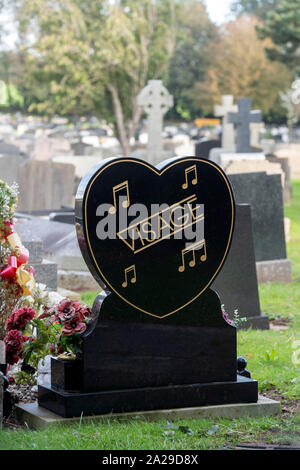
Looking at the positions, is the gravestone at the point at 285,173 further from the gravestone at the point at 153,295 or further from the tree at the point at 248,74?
the tree at the point at 248,74

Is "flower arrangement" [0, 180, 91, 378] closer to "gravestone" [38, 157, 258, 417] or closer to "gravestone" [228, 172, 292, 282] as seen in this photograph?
"gravestone" [38, 157, 258, 417]

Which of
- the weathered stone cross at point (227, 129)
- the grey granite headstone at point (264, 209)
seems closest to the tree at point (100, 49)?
the weathered stone cross at point (227, 129)

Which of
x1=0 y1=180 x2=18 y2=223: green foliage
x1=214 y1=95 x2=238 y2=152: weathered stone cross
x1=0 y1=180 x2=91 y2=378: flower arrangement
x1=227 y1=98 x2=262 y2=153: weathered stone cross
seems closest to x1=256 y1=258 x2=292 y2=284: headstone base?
x1=0 y1=180 x2=91 y2=378: flower arrangement

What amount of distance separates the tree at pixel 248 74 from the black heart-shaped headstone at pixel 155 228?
4540cm

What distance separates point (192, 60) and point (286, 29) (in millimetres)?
37233

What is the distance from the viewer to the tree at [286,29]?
25.2 meters

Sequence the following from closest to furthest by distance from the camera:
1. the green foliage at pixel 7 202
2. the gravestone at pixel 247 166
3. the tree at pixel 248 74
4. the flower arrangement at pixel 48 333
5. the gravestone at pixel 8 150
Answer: the flower arrangement at pixel 48 333
the green foliage at pixel 7 202
the gravestone at pixel 247 166
the gravestone at pixel 8 150
the tree at pixel 248 74

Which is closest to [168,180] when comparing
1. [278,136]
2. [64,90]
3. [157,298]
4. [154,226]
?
[154,226]

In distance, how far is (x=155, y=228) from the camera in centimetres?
515

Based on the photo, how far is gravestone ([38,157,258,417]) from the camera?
16.2ft

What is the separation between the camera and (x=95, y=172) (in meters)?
4.95

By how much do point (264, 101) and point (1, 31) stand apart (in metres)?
16.8

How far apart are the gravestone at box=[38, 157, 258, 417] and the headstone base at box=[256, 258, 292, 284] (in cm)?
563

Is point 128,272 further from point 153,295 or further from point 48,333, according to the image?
point 48,333
